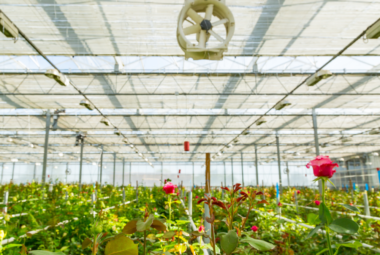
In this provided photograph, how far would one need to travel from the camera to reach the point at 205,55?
2.61 meters

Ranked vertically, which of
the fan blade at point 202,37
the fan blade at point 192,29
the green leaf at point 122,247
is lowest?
the green leaf at point 122,247

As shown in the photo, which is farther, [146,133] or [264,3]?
[146,133]

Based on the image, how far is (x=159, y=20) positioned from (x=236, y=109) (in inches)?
308

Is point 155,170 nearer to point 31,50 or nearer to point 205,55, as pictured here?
point 31,50

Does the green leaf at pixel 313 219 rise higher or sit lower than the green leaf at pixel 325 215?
lower

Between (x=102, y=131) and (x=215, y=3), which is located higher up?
(x=102, y=131)

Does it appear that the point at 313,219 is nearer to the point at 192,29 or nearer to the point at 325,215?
the point at 325,215

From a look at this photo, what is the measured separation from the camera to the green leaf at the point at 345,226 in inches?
27.5

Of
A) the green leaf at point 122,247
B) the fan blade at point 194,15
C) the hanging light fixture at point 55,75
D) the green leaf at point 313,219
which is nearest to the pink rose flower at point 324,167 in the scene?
the green leaf at point 313,219

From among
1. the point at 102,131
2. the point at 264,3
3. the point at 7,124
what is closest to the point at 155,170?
the point at 102,131

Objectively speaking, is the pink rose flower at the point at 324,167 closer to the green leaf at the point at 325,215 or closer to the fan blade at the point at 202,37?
the green leaf at the point at 325,215

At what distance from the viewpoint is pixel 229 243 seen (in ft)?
2.13

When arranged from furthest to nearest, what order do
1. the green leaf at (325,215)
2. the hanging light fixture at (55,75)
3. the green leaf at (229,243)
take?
the hanging light fixture at (55,75) < the green leaf at (325,215) < the green leaf at (229,243)

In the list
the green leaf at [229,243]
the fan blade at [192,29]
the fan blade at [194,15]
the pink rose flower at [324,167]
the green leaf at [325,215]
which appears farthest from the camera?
the fan blade at [192,29]
